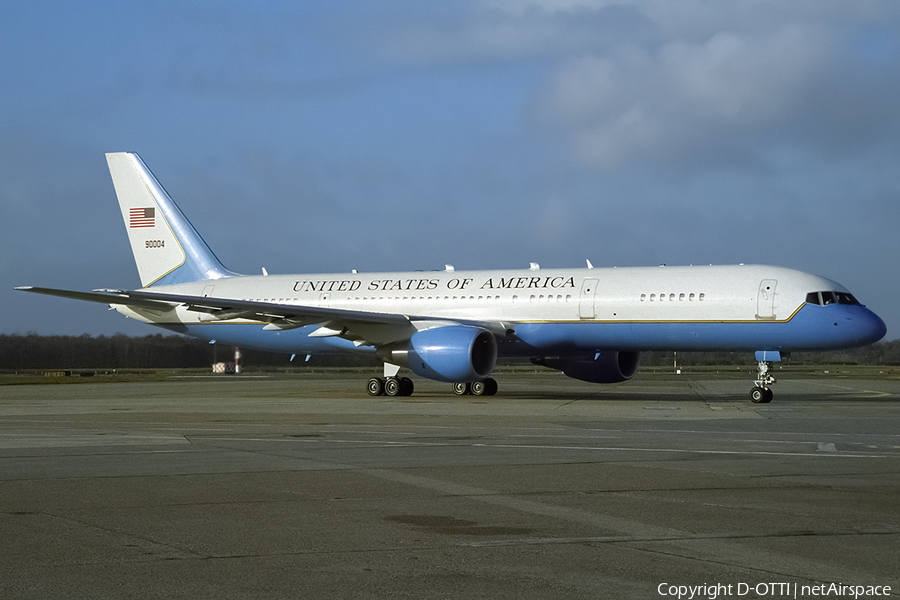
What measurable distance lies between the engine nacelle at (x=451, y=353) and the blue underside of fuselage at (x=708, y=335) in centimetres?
152

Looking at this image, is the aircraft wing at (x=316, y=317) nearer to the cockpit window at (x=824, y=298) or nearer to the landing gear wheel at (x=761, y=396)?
the landing gear wheel at (x=761, y=396)

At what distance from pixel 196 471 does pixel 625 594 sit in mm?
6720

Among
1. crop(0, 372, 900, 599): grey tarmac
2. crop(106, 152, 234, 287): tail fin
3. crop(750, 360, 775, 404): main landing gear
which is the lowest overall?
crop(0, 372, 900, 599): grey tarmac

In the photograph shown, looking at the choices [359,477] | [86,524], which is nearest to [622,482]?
[359,477]

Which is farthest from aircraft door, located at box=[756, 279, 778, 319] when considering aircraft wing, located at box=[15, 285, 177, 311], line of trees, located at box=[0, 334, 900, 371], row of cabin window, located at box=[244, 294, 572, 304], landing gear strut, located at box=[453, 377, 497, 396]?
line of trees, located at box=[0, 334, 900, 371]

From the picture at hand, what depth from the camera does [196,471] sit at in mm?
10734

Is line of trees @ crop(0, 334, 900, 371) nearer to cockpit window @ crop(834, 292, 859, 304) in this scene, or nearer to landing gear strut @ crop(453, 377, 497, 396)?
landing gear strut @ crop(453, 377, 497, 396)

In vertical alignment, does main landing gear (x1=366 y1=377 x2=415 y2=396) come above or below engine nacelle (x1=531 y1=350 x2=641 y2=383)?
below

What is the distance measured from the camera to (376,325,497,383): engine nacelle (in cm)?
2481

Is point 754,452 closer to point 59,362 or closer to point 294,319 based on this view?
point 294,319

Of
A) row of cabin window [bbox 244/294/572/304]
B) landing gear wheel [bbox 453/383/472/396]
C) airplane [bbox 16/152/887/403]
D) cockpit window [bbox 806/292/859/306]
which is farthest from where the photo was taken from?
landing gear wheel [bbox 453/383/472/396]

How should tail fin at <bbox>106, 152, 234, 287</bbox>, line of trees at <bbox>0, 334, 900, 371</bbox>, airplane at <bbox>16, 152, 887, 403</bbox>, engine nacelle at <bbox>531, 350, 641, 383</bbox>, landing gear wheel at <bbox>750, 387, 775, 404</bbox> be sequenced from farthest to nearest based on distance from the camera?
1. line of trees at <bbox>0, 334, 900, 371</bbox>
2. tail fin at <bbox>106, 152, 234, 287</bbox>
3. engine nacelle at <bbox>531, 350, 641, 383</bbox>
4. landing gear wheel at <bbox>750, 387, 775, 404</bbox>
5. airplane at <bbox>16, 152, 887, 403</bbox>

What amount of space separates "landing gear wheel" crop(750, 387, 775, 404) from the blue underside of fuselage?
1076 mm

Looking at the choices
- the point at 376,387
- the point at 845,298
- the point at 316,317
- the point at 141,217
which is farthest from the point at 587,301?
the point at 141,217
